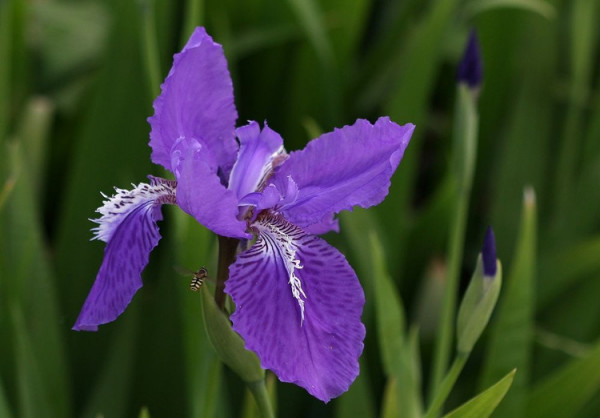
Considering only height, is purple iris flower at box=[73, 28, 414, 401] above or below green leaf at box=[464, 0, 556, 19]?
below

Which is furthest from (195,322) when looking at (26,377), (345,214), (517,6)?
(517,6)

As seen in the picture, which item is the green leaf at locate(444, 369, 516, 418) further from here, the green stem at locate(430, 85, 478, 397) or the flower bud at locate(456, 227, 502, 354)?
the green stem at locate(430, 85, 478, 397)

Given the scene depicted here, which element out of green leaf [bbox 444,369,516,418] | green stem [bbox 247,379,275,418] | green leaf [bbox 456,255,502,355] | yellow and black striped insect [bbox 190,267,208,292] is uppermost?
yellow and black striped insect [bbox 190,267,208,292]

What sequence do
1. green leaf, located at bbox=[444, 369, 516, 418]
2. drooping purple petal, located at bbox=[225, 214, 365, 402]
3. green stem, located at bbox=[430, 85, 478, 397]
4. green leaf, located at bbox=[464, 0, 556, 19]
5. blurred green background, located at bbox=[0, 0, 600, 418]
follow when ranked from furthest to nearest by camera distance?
green leaf, located at bbox=[464, 0, 556, 19]
blurred green background, located at bbox=[0, 0, 600, 418]
green stem, located at bbox=[430, 85, 478, 397]
green leaf, located at bbox=[444, 369, 516, 418]
drooping purple petal, located at bbox=[225, 214, 365, 402]

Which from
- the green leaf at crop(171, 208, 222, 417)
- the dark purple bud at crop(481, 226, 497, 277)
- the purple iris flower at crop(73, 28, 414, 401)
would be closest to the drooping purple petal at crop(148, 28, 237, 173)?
the purple iris flower at crop(73, 28, 414, 401)

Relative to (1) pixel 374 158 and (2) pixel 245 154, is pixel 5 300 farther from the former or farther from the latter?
(1) pixel 374 158

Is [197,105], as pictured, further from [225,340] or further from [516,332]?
[516,332]

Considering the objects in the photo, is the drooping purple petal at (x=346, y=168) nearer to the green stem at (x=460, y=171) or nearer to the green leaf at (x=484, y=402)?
the green leaf at (x=484, y=402)
